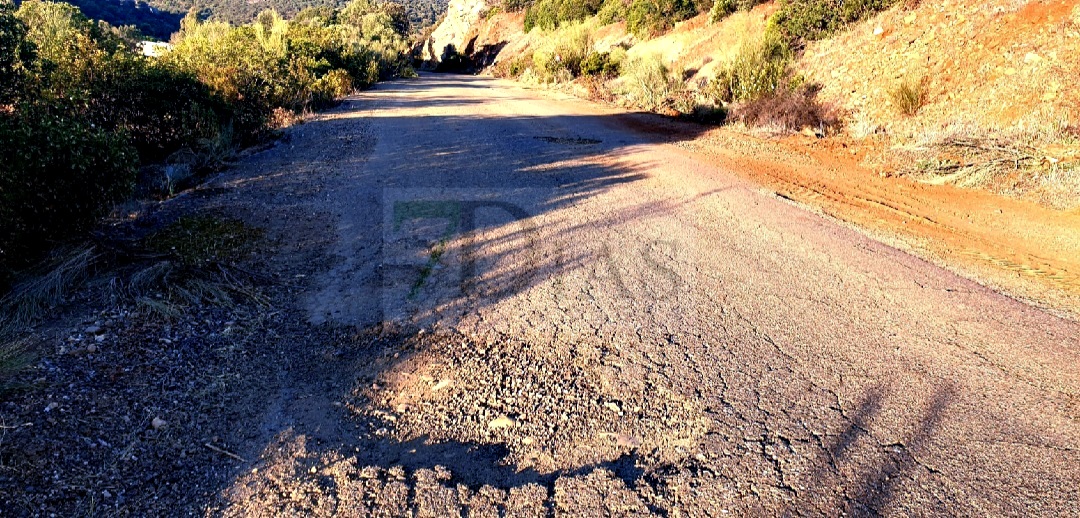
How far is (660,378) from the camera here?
11.8 ft

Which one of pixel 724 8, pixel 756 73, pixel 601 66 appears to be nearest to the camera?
pixel 756 73

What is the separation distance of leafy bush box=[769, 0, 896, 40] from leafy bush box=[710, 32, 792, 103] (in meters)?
0.67

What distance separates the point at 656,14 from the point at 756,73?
13.2m

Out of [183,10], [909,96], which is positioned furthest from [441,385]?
[183,10]

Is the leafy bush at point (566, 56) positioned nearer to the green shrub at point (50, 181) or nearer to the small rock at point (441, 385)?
the green shrub at point (50, 181)

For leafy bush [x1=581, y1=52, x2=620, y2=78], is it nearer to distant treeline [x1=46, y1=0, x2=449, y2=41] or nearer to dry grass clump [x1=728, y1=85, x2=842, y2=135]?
dry grass clump [x1=728, y1=85, x2=842, y2=135]

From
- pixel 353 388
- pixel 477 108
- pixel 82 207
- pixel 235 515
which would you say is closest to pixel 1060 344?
pixel 353 388

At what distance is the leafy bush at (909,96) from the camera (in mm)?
10984

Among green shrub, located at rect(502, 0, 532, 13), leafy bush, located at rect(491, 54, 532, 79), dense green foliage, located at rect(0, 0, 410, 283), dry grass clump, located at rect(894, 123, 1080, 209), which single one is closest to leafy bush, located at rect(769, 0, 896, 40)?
dry grass clump, located at rect(894, 123, 1080, 209)

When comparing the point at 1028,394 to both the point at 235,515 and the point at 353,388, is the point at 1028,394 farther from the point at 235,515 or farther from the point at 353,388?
the point at 235,515

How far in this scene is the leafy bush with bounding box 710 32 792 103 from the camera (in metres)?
14.1

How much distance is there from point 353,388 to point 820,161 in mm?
8845

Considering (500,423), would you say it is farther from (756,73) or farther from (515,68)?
(515,68)

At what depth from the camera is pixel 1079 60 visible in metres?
9.58
